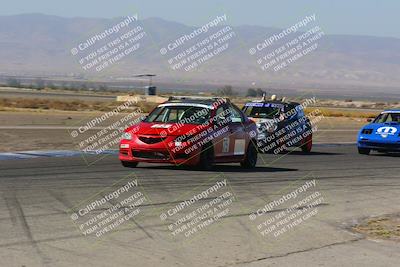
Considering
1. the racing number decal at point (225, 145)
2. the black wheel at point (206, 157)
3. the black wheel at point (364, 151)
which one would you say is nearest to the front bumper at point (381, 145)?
the black wheel at point (364, 151)

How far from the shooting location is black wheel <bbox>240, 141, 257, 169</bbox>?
705 inches

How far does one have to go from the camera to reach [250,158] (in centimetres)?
1798

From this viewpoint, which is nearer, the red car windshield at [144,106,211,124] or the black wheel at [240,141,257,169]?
the red car windshield at [144,106,211,124]

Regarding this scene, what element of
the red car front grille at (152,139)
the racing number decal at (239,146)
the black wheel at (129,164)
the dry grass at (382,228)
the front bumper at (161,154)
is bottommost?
the racing number decal at (239,146)

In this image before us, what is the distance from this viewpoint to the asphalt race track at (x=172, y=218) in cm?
812

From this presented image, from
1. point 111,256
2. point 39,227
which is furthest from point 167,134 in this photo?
point 111,256

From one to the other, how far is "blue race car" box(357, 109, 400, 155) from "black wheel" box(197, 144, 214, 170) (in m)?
8.73

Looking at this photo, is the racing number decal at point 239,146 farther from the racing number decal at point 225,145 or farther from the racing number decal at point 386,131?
the racing number decal at point 386,131

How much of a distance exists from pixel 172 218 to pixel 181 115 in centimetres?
673

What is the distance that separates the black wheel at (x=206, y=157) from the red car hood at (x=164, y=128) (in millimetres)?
395

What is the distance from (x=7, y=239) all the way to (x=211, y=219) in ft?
9.44

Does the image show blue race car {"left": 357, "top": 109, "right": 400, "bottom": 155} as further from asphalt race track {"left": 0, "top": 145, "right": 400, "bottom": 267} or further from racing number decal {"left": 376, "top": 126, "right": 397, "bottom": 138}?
asphalt race track {"left": 0, "top": 145, "right": 400, "bottom": 267}

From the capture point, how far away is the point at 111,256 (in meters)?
7.96

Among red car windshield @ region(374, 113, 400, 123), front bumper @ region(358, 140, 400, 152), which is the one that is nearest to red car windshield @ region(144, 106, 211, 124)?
front bumper @ region(358, 140, 400, 152)
